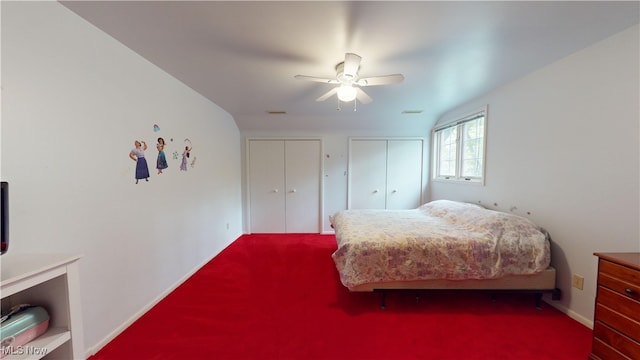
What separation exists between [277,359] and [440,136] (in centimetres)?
408

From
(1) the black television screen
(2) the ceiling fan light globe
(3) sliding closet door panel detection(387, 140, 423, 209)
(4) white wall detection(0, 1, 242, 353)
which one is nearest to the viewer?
(1) the black television screen

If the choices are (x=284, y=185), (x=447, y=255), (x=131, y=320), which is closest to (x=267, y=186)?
(x=284, y=185)

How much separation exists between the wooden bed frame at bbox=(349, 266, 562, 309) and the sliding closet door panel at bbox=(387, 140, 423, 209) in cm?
240

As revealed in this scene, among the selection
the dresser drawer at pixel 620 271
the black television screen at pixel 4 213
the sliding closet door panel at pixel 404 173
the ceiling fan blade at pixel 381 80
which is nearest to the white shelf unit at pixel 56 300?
the black television screen at pixel 4 213

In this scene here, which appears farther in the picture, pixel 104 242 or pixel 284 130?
pixel 284 130

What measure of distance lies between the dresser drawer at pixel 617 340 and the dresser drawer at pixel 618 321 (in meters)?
0.03

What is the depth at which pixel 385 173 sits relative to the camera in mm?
4414

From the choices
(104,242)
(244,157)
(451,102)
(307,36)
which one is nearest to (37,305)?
(104,242)

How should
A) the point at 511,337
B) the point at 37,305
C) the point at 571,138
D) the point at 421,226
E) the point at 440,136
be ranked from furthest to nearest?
the point at 440,136 < the point at 421,226 < the point at 571,138 < the point at 511,337 < the point at 37,305

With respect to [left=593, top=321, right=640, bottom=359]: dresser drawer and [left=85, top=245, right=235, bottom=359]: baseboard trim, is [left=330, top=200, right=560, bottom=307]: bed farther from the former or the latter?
[left=85, top=245, right=235, bottom=359]: baseboard trim

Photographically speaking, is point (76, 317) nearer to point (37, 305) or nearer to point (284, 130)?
point (37, 305)

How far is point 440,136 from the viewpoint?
13.5 feet

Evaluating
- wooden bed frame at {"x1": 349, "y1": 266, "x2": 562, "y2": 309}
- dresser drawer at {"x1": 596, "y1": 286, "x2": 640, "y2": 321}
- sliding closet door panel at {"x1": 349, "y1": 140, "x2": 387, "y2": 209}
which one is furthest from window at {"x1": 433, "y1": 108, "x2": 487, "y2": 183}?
dresser drawer at {"x1": 596, "y1": 286, "x2": 640, "y2": 321}

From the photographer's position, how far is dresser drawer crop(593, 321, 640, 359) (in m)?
1.22
